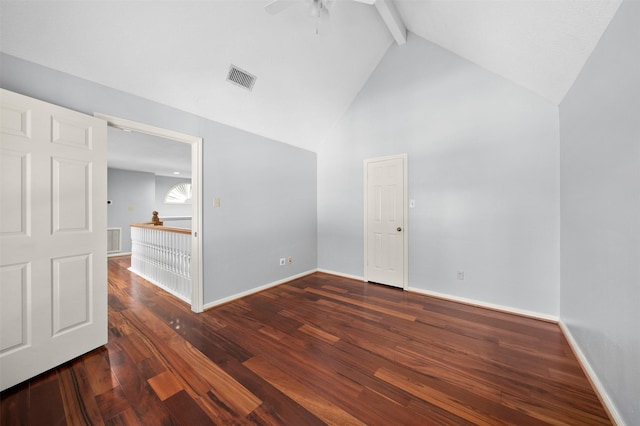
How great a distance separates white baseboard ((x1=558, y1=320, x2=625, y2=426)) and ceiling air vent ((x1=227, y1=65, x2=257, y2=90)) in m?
3.98

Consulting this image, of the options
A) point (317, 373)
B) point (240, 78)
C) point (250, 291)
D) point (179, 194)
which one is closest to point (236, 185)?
point (240, 78)

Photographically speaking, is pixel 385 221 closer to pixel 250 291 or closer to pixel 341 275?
pixel 341 275

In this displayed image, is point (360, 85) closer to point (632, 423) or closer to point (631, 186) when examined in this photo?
point (631, 186)

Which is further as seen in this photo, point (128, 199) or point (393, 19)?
point (128, 199)

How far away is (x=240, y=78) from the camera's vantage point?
2697 millimetres

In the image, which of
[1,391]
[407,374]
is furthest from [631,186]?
[1,391]

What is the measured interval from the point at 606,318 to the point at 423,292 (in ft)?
6.26

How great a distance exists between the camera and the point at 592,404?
145 cm

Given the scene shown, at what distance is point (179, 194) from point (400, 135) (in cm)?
815

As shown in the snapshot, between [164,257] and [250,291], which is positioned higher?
[164,257]

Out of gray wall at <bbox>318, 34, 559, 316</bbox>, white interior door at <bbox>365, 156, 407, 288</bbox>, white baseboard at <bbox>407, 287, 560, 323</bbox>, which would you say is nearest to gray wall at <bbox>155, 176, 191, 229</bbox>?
gray wall at <bbox>318, 34, 559, 316</bbox>

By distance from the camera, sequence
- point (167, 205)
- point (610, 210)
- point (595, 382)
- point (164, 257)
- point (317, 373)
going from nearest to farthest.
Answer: point (610, 210)
point (595, 382)
point (317, 373)
point (164, 257)
point (167, 205)

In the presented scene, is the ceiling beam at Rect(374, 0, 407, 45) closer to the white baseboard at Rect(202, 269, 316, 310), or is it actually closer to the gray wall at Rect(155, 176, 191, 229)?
the white baseboard at Rect(202, 269, 316, 310)

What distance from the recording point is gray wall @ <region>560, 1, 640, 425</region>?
1.21 m
